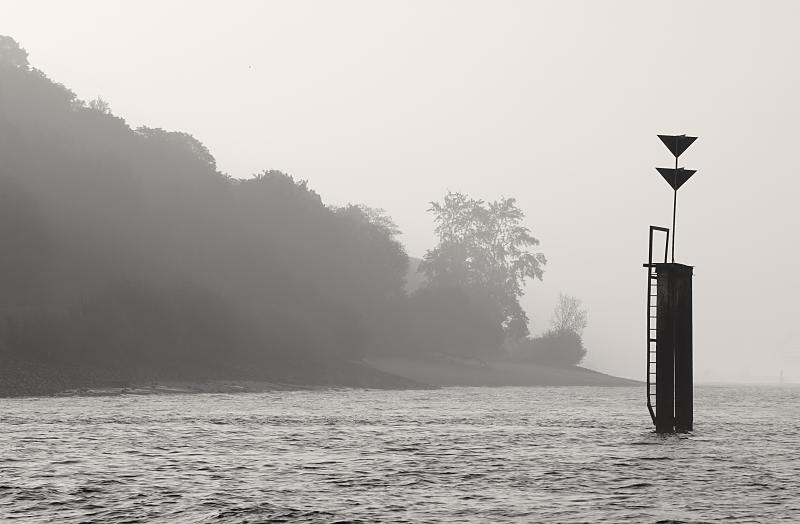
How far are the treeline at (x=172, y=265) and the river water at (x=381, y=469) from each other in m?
31.4

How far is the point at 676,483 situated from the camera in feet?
91.5

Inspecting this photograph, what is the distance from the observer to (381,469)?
3048cm

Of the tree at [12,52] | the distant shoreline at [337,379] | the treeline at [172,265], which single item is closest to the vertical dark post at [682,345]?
the distant shoreline at [337,379]

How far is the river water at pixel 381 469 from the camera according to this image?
23.1 metres

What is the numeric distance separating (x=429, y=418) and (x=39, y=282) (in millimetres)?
42968

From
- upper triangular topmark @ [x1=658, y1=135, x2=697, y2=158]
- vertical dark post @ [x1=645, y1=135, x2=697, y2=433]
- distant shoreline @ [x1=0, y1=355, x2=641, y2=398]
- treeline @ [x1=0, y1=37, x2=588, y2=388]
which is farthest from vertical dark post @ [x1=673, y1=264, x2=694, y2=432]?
treeline @ [x1=0, y1=37, x2=588, y2=388]

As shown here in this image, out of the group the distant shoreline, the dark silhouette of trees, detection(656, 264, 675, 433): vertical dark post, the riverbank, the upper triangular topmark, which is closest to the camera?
detection(656, 264, 675, 433): vertical dark post

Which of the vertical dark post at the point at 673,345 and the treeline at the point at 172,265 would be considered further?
the treeline at the point at 172,265

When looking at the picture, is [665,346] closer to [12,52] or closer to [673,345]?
[673,345]

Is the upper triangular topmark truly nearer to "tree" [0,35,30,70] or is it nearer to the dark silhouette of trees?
the dark silhouette of trees

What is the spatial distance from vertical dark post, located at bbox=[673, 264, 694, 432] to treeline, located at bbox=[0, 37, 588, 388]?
1774 inches

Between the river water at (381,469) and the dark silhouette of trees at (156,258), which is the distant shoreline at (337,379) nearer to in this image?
the dark silhouette of trees at (156,258)

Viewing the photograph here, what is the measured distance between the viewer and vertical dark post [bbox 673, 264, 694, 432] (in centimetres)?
4159

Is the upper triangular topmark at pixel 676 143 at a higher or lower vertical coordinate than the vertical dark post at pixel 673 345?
higher
